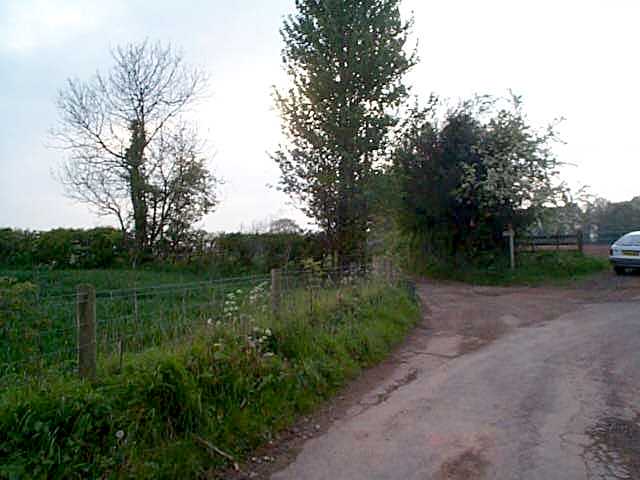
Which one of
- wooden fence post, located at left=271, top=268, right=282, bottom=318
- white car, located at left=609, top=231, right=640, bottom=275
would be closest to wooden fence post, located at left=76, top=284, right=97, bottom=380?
wooden fence post, located at left=271, top=268, right=282, bottom=318

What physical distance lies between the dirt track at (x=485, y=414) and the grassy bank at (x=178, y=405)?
0.36m

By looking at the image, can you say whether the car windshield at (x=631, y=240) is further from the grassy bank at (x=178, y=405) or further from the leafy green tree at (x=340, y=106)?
the grassy bank at (x=178, y=405)

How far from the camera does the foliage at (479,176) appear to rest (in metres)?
22.6

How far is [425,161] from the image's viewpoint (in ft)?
76.7

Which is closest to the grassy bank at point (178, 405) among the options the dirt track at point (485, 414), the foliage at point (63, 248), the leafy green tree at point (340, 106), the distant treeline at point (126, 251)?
the dirt track at point (485, 414)

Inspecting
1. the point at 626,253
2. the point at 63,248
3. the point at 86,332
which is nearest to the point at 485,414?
the point at 86,332

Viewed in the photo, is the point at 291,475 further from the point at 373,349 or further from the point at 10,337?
the point at 373,349

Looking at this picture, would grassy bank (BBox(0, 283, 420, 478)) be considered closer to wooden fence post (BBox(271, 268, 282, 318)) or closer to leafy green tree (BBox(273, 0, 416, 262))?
wooden fence post (BBox(271, 268, 282, 318))

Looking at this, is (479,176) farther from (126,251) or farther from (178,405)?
(178,405)

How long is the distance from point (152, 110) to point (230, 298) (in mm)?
15341

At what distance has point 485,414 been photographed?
6246 millimetres

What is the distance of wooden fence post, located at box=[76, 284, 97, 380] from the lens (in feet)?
16.4

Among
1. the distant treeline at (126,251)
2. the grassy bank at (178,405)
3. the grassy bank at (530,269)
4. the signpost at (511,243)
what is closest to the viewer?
the grassy bank at (178,405)

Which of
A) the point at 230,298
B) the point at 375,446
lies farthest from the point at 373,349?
the point at 375,446
